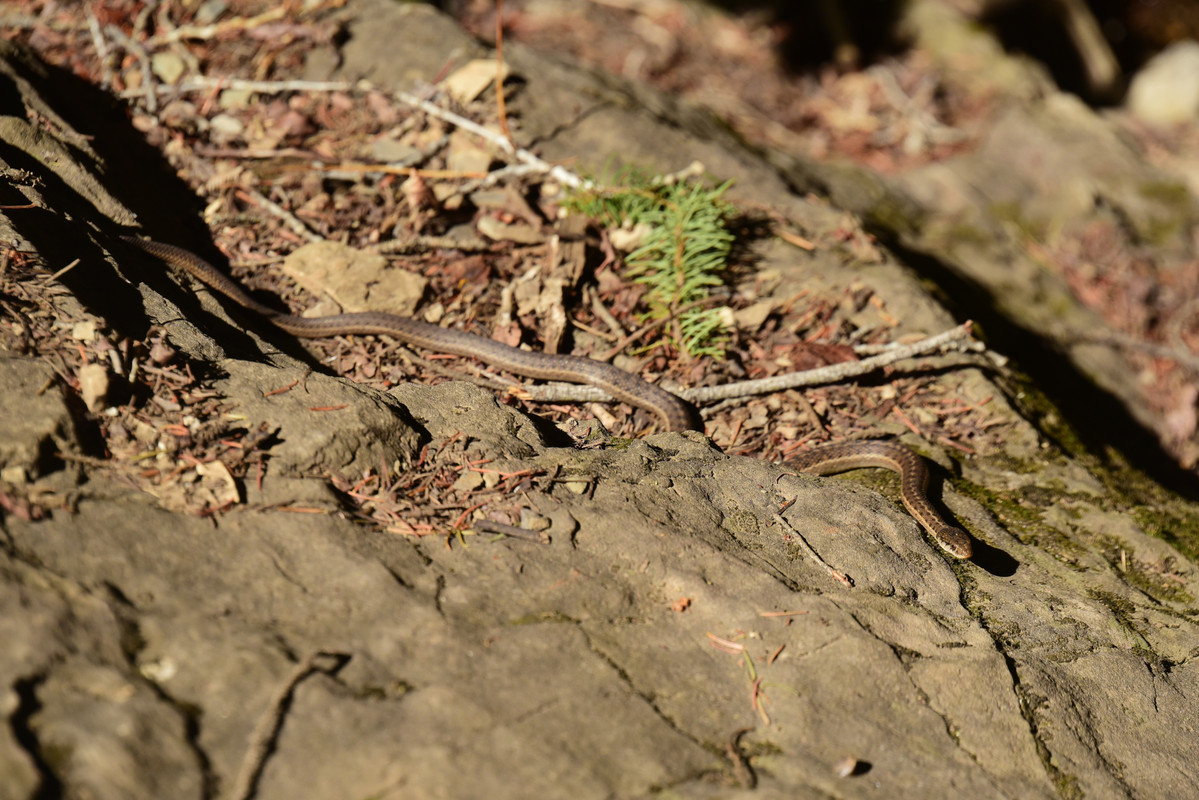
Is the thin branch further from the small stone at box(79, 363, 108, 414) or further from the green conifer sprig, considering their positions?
the small stone at box(79, 363, 108, 414)

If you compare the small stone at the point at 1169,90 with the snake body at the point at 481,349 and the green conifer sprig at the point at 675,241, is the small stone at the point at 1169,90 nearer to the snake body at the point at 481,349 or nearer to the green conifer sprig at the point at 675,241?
the green conifer sprig at the point at 675,241

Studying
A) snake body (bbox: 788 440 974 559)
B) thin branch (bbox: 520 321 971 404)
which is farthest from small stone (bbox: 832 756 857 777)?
thin branch (bbox: 520 321 971 404)

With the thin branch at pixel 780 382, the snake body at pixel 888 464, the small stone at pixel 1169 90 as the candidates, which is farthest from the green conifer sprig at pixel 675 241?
the small stone at pixel 1169 90

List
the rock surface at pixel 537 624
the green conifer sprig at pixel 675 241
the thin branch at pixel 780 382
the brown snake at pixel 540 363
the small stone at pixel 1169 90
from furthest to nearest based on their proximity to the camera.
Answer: the small stone at pixel 1169 90 < the green conifer sprig at pixel 675 241 < the thin branch at pixel 780 382 < the brown snake at pixel 540 363 < the rock surface at pixel 537 624

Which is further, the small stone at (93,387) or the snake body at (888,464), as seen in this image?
the snake body at (888,464)

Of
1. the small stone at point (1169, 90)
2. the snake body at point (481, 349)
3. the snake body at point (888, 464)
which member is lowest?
the snake body at point (888, 464)

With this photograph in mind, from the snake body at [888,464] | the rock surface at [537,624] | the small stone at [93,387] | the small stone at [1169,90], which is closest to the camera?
the rock surface at [537,624]

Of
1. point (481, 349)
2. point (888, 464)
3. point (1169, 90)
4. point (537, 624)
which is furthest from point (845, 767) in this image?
point (1169, 90)
